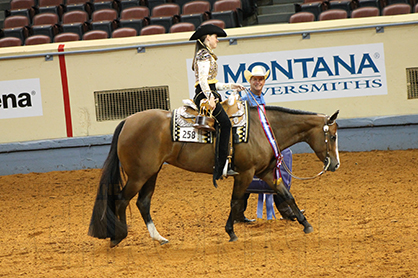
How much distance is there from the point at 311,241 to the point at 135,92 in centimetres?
630

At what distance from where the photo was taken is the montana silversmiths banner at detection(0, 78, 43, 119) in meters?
10.7

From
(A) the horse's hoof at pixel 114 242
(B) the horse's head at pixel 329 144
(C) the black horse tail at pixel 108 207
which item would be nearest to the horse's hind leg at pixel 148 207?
(C) the black horse tail at pixel 108 207

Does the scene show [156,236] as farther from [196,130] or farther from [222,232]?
[196,130]

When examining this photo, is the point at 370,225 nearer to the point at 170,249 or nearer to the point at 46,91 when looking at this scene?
the point at 170,249

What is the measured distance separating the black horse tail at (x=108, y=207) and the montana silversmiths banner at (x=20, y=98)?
18.2 ft

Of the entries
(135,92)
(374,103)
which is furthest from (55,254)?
(374,103)

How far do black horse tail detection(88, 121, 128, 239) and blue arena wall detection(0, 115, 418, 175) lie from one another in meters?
4.79

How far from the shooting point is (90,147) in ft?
35.1

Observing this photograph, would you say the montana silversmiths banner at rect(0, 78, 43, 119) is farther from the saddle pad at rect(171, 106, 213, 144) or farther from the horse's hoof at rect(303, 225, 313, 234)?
the horse's hoof at rect(303, 225, 313, 234)

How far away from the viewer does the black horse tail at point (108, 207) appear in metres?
5.77

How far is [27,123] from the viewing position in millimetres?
Result: 10781

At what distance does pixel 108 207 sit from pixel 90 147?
5105 mm

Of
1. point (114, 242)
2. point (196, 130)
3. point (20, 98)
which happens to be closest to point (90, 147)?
point (20, 98)

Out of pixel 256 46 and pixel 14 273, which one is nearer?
pixel 14 273
